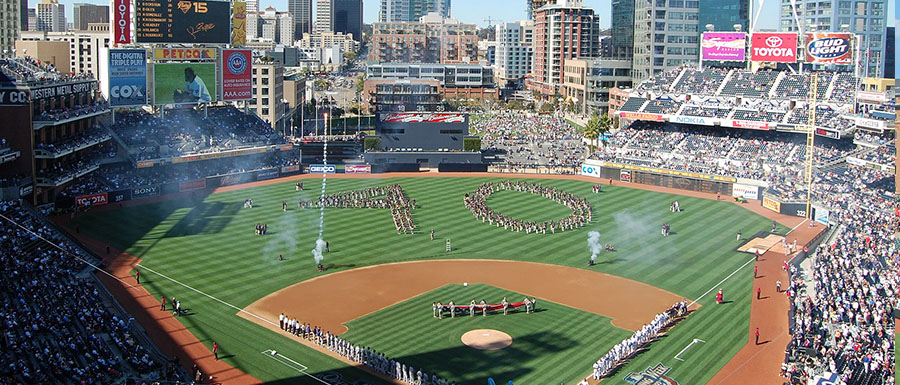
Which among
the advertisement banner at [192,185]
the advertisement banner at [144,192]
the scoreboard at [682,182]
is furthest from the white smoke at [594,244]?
the advertisement banner at [144,192]

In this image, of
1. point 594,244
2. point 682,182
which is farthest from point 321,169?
point 594,244

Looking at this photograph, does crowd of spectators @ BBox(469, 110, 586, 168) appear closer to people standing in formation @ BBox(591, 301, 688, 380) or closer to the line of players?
the line of players

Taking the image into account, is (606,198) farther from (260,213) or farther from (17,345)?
(17,345)

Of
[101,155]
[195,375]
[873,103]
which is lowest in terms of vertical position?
[195,375]

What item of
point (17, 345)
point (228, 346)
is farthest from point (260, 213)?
point (17, 345)

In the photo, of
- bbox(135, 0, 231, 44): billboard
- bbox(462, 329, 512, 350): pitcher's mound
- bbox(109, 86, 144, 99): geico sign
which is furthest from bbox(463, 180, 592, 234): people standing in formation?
bbox(109, 86, 144, 99): geico sign

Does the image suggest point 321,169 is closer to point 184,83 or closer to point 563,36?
point 184,83

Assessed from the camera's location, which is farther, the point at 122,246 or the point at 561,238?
the point at 561,238
